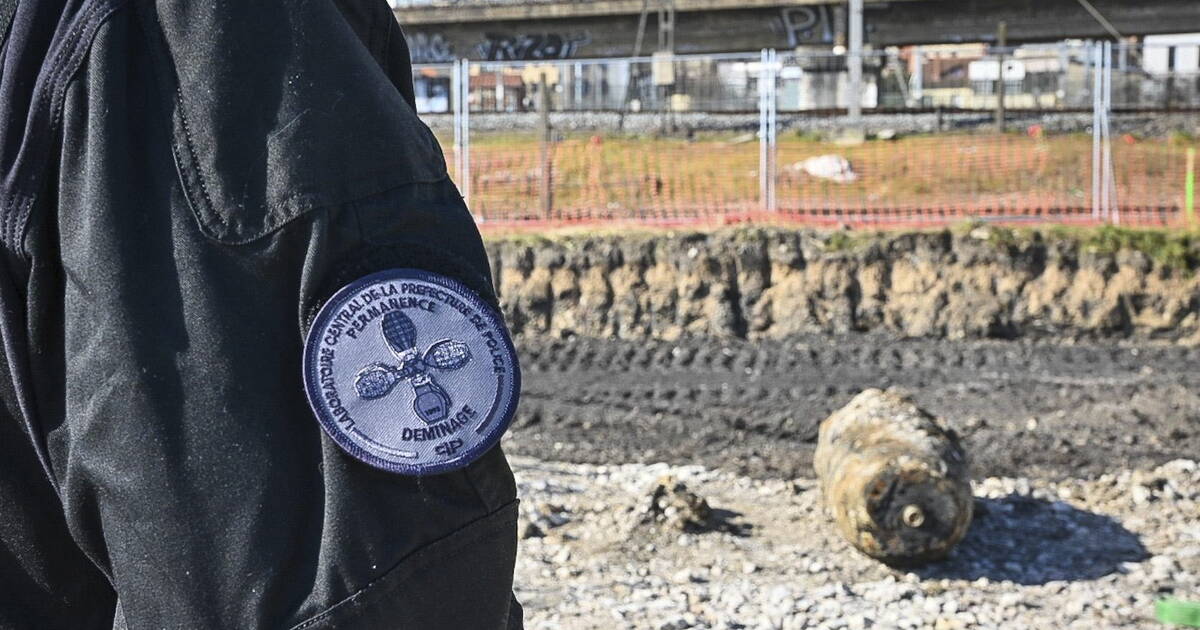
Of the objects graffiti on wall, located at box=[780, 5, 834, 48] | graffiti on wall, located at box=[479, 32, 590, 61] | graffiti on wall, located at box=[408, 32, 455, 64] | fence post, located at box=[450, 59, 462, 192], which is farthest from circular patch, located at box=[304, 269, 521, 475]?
graffiti on wall, located at box=[408, 32, 455, 64]

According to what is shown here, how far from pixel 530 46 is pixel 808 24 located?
823cm

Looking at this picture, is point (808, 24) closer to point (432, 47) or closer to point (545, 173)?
point (432, 47)

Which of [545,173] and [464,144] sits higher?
[464,144]

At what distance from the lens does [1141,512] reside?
6.79m

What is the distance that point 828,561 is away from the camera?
614 centimetres

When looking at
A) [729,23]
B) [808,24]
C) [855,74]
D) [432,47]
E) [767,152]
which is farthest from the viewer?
[432,47]

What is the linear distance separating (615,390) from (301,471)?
966 centimetres

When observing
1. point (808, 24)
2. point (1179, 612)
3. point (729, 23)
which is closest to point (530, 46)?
point (729, 23)

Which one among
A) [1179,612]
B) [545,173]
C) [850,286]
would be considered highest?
[1179,612]

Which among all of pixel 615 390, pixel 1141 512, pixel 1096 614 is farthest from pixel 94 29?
pixel 615 390

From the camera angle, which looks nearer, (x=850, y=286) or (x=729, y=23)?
(x=850, y=286)

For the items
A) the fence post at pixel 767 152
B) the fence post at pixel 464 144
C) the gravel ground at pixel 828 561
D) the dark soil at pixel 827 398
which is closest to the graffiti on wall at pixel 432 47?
the fence post at pixel 464 144

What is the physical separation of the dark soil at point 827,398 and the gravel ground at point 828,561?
0.87m

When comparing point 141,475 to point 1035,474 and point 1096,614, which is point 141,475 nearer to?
point 1096,614
